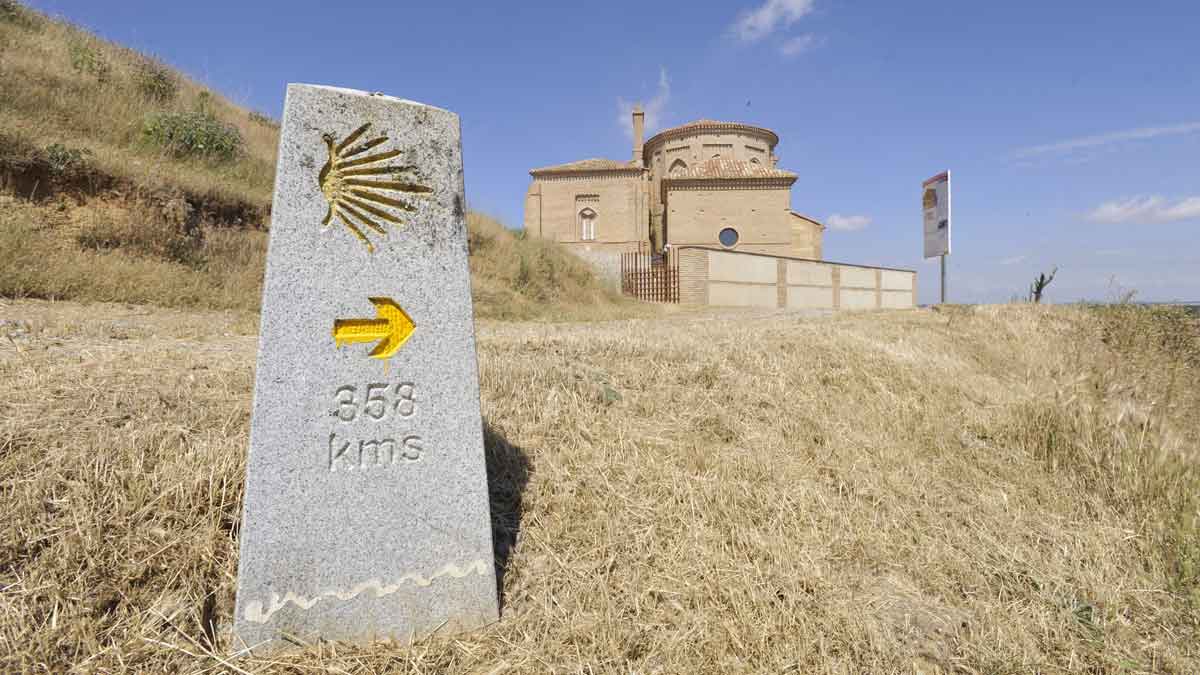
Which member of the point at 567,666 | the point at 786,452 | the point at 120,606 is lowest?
the point at 567,666

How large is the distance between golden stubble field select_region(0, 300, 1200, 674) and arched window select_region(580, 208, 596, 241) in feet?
88.4

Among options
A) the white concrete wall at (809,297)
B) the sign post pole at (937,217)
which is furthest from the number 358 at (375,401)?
the white concrete wall at (809,297)

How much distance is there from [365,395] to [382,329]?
0.88 feet

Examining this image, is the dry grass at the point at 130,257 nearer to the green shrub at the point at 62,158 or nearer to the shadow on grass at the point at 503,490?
the green shrub at the point at 62,158

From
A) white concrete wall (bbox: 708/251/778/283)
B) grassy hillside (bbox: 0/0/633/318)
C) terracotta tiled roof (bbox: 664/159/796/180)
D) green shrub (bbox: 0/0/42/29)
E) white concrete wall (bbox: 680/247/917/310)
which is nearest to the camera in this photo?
grassy hillside (bbox: 0/0/633/318)

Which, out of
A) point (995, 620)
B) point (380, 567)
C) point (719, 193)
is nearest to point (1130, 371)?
point (995, 620)

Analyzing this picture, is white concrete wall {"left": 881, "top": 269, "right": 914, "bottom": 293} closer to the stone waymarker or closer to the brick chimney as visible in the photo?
the brick chimney

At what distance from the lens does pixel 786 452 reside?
4.09 metres

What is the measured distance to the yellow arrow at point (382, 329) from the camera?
2301 millimetres

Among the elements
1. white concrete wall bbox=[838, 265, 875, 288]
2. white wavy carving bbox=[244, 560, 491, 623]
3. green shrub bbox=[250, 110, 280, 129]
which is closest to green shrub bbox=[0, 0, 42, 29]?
green shrub bbox=[250, 110, 280, 129]

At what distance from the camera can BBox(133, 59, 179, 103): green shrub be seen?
42.7 feet

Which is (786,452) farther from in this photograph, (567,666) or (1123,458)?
(1123,458)

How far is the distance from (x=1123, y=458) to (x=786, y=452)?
8.58ft

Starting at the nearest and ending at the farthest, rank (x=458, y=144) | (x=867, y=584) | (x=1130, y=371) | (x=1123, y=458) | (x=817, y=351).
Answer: (x=458, y=144) < (x=867, y=584) < (x=1123, y=458) < (x=817, y=351) < (x=1130, y=371)
